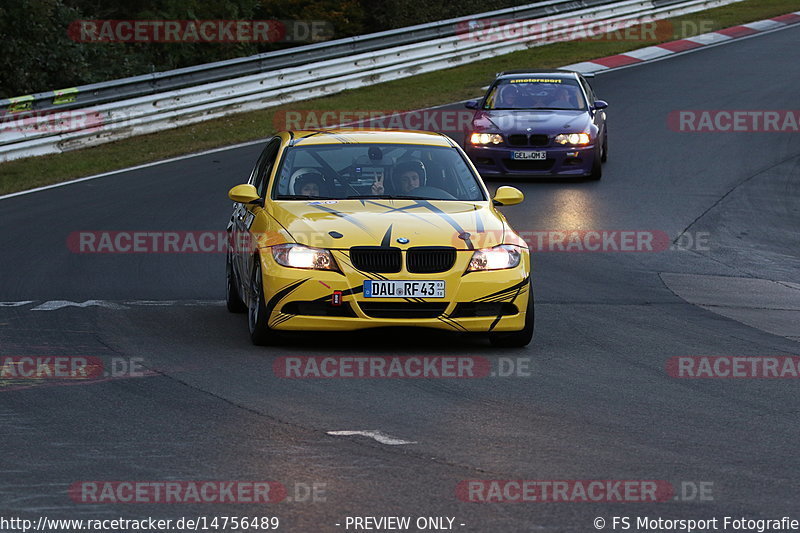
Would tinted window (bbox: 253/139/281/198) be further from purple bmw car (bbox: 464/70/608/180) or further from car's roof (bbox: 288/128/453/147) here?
purple bmw car (bbox: 464/70/608/180)

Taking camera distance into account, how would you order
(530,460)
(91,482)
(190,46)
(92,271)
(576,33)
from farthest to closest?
(190,46) < (576,33) < (92,271) < (530,460) < (91,482)

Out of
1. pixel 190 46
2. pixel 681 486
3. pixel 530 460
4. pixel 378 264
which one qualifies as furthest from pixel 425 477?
pixel 190 46

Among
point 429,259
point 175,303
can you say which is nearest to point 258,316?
point 429,259

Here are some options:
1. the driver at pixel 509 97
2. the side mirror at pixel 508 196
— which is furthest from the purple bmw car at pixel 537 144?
the side mirror at pixel 508 196

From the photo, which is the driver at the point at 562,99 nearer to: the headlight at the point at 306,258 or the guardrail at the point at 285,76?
the guardrail at the point at 285,76

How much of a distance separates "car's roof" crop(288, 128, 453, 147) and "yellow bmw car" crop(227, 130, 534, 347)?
558mm

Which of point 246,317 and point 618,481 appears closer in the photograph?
point 618,481

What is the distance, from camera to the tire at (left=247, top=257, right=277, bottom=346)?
31.1 ft

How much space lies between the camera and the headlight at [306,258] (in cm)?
934

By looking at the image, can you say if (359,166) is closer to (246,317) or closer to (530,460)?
(246,317)

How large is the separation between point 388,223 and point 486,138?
10.7 metres

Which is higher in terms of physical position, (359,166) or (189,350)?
(359,166)

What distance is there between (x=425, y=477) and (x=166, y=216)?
11591 mm

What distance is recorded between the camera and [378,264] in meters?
9.34
